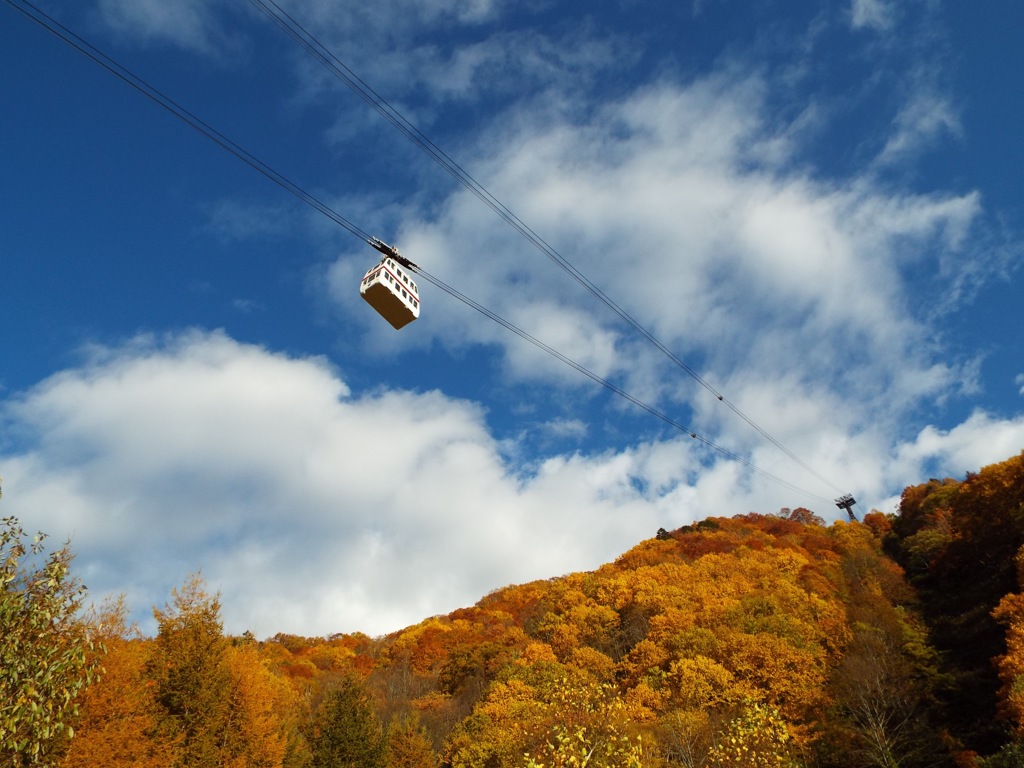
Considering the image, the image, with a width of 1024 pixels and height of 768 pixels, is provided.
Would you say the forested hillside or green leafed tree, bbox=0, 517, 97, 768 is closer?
green leafed tree, bbox=0, 517, 97, 768

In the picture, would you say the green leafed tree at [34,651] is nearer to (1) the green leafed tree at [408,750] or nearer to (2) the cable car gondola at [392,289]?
(2) the cable car gondola at [392,289]

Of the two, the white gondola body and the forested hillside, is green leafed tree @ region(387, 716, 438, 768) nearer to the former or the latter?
the forested hillside

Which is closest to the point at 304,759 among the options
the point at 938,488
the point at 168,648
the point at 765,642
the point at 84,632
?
the point at 168,648

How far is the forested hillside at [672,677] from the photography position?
90.8 feet

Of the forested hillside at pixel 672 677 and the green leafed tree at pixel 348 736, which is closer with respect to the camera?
the forested hillside at pixel 672 677

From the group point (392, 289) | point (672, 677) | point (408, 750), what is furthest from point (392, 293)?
A: point (672, 677)

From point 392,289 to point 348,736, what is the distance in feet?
113

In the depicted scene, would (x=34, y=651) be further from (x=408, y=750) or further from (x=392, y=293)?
(x=408, y=750)

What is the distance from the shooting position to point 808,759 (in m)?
37.5

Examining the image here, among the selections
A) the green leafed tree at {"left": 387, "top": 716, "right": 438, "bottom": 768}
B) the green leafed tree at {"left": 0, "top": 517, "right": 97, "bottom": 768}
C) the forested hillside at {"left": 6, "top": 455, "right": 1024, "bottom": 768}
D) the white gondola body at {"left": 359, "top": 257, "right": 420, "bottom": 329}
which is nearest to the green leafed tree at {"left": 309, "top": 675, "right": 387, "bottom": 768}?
the forested hillside at {"left": 6, "top": 455, "right": 1024, "bottom": 768}

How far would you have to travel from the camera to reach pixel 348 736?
121 feet

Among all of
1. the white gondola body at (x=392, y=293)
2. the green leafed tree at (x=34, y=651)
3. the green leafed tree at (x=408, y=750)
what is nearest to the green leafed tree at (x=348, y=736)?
the green leafed tree at (x=408, y=750)

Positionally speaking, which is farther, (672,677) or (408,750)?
(672,677)

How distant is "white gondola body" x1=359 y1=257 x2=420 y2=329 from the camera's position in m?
14.2
